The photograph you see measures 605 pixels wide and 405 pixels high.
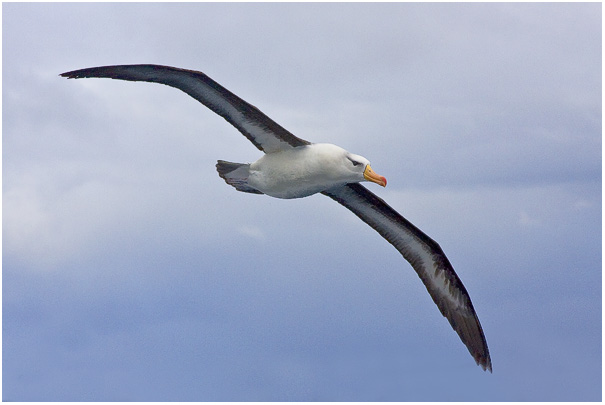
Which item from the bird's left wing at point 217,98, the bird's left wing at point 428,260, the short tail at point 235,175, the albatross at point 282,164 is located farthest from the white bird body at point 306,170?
the bird's left wing at point 428,260

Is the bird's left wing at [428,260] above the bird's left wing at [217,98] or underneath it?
underneath

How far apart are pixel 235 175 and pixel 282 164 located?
1279mm

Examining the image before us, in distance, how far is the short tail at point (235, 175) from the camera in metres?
14.1

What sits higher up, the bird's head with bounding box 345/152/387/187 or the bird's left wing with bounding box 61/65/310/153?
the bird's left wing with bounding box 61/65/310/153

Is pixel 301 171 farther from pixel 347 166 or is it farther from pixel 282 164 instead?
pixel 347 166

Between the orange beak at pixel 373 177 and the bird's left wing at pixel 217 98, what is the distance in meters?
1.13

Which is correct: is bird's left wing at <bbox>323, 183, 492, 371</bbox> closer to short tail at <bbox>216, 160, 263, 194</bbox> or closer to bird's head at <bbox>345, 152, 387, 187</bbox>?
short tail at <bbox>216, 160, 263, 194</bbox>

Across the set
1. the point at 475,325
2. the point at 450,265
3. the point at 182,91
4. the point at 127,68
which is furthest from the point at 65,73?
the point at 475,325

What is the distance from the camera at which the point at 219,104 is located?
13133mm

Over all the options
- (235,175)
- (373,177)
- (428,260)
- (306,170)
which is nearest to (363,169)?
(373,177)

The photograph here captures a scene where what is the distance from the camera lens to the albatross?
1262 cm

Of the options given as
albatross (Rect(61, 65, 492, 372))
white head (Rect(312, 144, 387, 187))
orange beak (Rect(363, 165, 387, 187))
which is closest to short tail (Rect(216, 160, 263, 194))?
albatross (Rect(61, 65, 492, 372))

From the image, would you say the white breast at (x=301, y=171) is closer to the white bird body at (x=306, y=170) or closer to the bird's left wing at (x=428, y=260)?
the white bird body at (x=306, y=170)

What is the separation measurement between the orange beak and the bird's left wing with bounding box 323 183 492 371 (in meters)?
1.99
